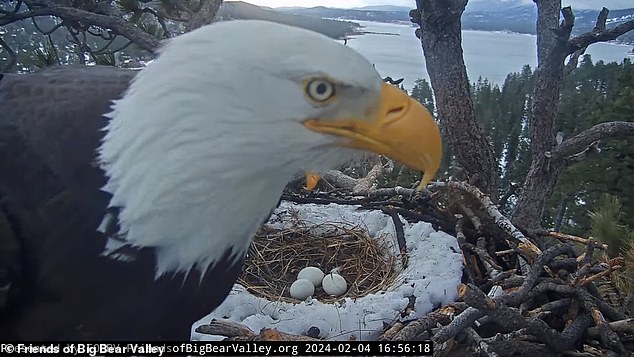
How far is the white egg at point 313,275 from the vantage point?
8.96ft

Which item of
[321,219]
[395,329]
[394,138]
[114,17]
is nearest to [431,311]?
[395,329]

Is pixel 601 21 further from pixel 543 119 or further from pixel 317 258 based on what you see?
pixel 317 258

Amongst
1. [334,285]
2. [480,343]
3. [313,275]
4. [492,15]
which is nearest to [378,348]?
[480,343]

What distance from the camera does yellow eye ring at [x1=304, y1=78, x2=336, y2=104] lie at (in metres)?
1.21

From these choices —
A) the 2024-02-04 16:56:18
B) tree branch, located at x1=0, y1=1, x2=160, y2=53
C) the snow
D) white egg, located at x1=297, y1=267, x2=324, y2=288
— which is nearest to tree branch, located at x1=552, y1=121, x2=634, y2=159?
the snow

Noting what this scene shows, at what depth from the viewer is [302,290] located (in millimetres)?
2627

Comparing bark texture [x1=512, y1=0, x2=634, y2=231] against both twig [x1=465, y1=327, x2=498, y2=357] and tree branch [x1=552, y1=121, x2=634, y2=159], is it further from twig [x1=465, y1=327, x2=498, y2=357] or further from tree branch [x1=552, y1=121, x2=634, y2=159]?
twig [x1=465, y1=327, x2=498, y2=357]

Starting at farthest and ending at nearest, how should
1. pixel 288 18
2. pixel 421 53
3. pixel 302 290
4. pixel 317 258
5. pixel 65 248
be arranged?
pixel 421 53, pixel 317 258, pixel 302 290, pixel 288 18, pixel 65 248

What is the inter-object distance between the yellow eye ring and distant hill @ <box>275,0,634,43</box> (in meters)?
0.90

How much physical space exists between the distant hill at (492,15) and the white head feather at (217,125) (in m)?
0.87

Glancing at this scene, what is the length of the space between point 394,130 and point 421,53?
3.38 meters

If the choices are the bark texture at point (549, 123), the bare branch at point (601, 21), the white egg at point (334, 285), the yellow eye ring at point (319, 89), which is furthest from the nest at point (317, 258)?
the bare branch at point (601, 21)

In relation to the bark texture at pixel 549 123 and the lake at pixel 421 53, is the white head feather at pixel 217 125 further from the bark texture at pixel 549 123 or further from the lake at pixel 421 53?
the bark texture at pixel 549 123

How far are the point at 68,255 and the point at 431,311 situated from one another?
1.50 meters
